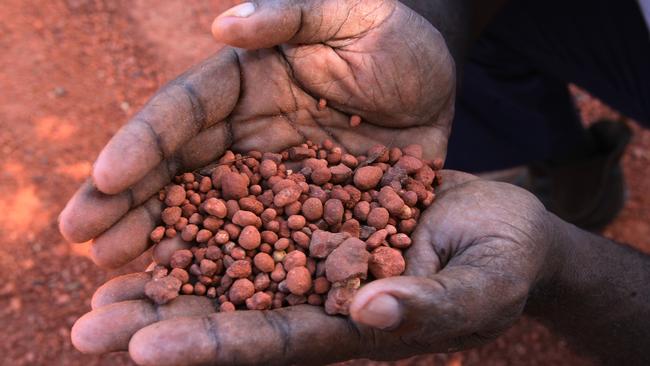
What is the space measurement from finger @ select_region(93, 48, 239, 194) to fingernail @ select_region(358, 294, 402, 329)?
2.07 ft

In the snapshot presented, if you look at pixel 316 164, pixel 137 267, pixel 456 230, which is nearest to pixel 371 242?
pixel 456 230

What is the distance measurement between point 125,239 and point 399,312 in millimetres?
728

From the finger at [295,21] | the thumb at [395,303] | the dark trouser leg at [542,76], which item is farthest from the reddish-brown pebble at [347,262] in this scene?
the dark trouser leg at [542,76]

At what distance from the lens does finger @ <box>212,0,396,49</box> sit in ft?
5.16

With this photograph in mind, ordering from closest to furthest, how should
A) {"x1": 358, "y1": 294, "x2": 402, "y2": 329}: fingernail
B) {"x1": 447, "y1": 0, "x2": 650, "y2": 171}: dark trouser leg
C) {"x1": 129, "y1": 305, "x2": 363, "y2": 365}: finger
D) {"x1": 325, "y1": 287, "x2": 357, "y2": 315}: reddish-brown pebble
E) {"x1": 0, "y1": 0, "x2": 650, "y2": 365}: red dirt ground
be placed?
{"x1": 358, "y1": 294, "x2": 402, "y2": 329}: fingernail → {"x1": 129, "y1": 305, "x2": 363, "y2": 365}: finger → {"x1": 325, "y1": 287, "x2": 357, "y2": 315}: reddish-brown pebble → {"x1": 447, "y1": 0, "x2": 650, "y2": 171}: dark trouser leg → {"x1": 0, "y1": 0, "x2": 650, "y2": 365}: red dirt ground

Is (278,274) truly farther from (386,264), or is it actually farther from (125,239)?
(125,239)

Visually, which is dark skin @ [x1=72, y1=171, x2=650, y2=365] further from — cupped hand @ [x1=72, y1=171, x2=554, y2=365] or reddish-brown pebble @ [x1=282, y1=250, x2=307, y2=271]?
reddish-brown pebble @ [x1=282, y1=250, x2=307, y2=271]

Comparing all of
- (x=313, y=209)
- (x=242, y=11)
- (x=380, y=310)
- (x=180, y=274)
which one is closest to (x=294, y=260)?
(x=313, y=209)

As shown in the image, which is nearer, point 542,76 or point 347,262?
point 347,262

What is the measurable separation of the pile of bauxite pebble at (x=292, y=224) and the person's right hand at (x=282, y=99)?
7 cm

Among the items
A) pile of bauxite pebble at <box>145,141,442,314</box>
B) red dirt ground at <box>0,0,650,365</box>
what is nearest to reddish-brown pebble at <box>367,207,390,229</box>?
pile of bauxite pebble at <box>145,141,442,314</box>

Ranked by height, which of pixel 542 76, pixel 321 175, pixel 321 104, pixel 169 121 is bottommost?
pixel 542 76

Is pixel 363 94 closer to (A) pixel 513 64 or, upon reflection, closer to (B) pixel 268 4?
(B) pixel 268 4

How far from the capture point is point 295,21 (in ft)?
5.43
